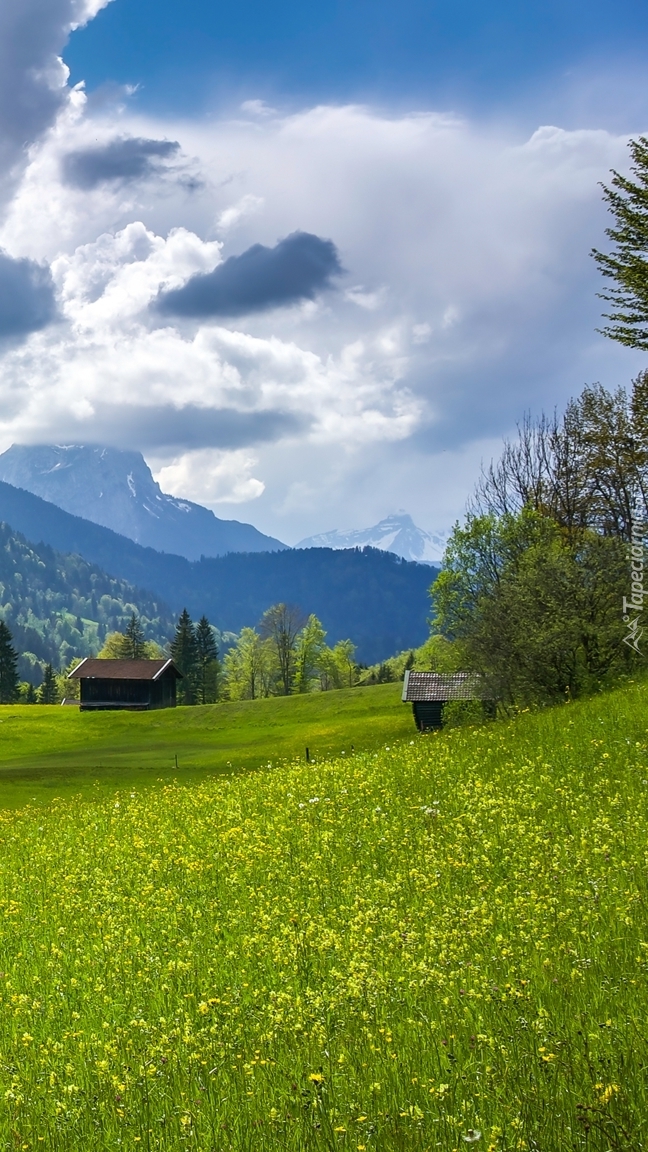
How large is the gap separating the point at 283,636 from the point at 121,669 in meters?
36.3

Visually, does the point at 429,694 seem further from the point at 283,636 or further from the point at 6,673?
the point at 6,673

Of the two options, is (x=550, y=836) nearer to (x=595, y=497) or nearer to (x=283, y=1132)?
(x=283, y=1132)

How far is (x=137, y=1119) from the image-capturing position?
6605 millimetres

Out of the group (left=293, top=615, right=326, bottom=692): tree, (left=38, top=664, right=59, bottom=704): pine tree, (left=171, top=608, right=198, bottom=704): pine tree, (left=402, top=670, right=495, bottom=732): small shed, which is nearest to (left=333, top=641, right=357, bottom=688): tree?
(left=293, top=615, right=326, bottom=692): tree

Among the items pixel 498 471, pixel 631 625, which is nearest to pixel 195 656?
pixel 498 471

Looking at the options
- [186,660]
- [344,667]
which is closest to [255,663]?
[186,660]

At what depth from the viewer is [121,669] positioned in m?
130

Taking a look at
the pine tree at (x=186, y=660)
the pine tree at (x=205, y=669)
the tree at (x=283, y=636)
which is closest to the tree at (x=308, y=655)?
the tree at (x=283, y=636)

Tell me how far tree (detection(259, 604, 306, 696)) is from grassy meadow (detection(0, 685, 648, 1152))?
137 metres

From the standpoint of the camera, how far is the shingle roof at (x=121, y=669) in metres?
129

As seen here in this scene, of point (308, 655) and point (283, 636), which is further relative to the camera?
point (283, 636)

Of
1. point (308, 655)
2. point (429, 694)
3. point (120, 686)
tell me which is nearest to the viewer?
point (429, 694)

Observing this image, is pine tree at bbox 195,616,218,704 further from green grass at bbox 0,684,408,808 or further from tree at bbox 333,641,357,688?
green grass at bbox 0,684,408,808

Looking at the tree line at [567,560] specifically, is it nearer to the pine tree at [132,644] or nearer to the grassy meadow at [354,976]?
the grassy meadow at [354,976]
